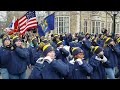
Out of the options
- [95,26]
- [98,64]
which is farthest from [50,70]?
[95,26]

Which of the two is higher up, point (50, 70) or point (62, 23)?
point (62, 23)

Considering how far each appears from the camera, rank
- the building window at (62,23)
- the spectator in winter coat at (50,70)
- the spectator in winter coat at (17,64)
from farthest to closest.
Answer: the building window at (62,23) → the spectator in winter coat at (17,64) → the spectator in winter coat at (50,70)

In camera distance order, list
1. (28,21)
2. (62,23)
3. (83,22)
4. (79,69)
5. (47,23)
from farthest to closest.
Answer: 1. (62,23)
2. (83,22)
3. (47,23)
4. (28,21)
5. (79,69)

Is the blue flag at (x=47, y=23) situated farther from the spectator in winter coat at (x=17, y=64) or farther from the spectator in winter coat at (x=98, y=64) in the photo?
the spectator in winter coat at (x=98, y=64)

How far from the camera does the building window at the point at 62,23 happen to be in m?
34.0

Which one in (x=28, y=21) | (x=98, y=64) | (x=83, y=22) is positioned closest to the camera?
(x=98, y=64)

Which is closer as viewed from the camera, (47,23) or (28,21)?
(28,21)

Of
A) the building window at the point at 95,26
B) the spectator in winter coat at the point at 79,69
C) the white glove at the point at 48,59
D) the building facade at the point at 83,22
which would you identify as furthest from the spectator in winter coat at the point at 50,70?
the building window at the point at 95,26

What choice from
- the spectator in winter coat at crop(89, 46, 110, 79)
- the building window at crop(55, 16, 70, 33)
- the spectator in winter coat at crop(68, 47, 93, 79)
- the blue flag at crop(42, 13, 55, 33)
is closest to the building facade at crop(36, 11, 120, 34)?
the building window at crop(55, 16, 70, 33)

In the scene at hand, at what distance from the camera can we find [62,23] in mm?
36062

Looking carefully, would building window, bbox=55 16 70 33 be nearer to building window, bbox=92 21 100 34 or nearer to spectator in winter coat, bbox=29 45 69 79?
building window, bbox=92 21 100 34

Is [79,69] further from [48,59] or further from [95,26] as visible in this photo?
[95,26]
